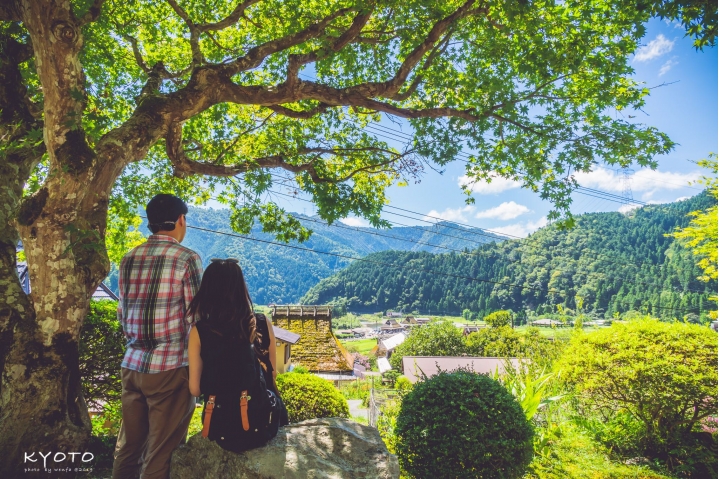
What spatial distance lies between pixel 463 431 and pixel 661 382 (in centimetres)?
414

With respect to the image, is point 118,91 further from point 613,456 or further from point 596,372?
point 613,456

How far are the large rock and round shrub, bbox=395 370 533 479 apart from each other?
1.05 metres

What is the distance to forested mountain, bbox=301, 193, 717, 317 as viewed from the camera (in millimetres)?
75875

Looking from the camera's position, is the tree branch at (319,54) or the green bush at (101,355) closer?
the green bush at (101,355)

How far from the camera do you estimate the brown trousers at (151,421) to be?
2.57 meters

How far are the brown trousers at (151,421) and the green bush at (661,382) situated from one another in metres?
6.41

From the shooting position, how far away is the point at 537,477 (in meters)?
4.68

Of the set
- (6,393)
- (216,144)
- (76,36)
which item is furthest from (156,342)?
(216,144)

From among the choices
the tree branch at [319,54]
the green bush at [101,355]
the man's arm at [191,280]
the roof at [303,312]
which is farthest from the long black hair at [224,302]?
the roof at [303,312]

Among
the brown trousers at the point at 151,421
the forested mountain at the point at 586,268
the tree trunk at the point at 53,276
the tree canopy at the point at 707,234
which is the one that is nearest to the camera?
the brown trousers at the point at 151,421

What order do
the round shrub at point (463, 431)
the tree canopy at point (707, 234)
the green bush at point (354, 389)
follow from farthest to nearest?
the green bush at point (354, 389) < the tree canopy at point (707, 234) < the round shrub at point (463, 431)

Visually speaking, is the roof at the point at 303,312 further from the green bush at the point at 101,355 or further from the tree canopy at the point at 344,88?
the green bush at the point at 101,355

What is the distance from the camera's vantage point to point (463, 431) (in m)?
3.79

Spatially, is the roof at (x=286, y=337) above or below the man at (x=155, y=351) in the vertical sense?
below
